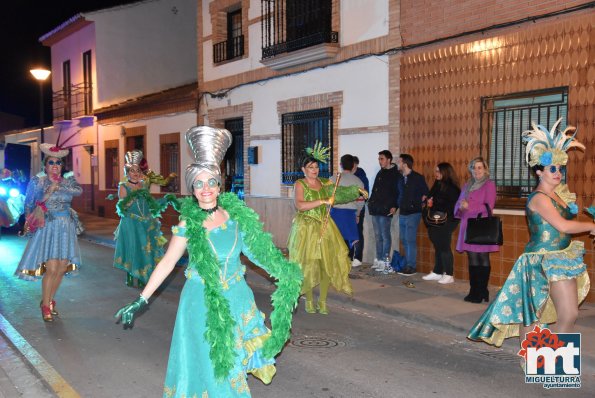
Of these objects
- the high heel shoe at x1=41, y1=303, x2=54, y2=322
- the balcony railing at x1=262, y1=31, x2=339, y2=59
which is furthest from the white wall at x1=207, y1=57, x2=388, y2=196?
the high heel shoe at x1=41, y1=303, x2=54, y2=322

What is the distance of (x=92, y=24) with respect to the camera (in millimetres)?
24906

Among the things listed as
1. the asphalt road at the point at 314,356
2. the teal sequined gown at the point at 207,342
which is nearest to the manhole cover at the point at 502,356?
the asphalt road at the point at 314,356

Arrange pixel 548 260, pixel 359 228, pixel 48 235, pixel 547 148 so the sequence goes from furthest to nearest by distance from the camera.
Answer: pixel 359 228 → pixel 48 235 → pixel 547 148 → pixel 548 260

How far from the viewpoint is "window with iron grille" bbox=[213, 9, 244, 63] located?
17.2m

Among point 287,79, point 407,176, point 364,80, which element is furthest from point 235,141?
point 407,176

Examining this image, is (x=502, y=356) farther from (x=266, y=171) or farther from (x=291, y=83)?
(x=266, y=171)

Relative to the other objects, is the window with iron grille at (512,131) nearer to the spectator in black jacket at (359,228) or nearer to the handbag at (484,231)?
the handbag at (484,231)

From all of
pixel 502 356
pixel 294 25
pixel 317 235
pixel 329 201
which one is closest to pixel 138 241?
pixel 317 235

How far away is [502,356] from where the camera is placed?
6363mm

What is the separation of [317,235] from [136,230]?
322 cm

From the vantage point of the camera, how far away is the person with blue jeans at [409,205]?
408 inches

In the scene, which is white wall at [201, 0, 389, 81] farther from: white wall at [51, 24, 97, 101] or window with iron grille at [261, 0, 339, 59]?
white wall at [51, 24, 97, 101]

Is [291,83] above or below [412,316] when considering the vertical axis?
above

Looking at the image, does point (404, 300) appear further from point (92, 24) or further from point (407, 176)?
point (92, 24)
